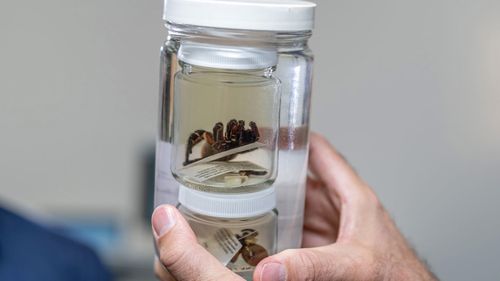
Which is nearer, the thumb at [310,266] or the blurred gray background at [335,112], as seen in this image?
the thumb at [310,266]

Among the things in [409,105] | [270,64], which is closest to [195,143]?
[270,64]

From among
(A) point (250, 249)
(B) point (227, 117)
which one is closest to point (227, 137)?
(B) point (227, 117)

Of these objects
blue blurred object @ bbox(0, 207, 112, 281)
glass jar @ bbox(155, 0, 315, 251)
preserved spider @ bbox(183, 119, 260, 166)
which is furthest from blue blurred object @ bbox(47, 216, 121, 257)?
preserved spider @ bbox(183, 119, 260, 166)

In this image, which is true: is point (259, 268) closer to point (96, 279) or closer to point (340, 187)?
point (340, 187)

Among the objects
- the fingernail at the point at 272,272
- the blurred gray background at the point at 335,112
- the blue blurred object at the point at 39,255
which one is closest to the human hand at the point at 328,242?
the fingernail at the point at 272,272

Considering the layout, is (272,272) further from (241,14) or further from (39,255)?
(39,255)

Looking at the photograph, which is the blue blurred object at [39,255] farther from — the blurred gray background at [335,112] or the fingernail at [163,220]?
the fingernail at [163,220]
